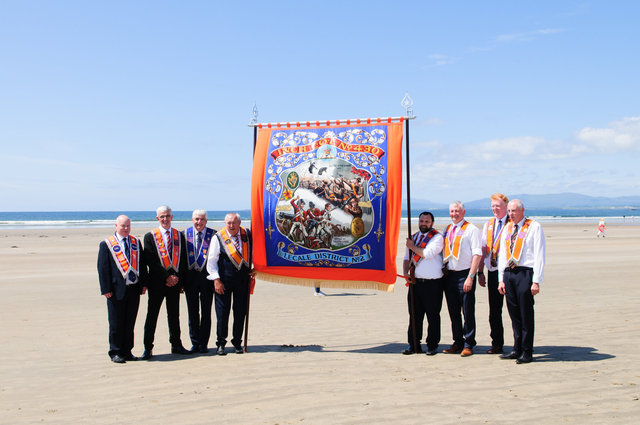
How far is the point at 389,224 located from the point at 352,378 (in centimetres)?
204

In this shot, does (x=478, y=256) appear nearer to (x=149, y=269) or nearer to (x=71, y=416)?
(x=149, y=269)

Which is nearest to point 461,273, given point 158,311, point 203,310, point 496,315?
point 496,315

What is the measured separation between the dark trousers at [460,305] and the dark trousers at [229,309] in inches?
99.0

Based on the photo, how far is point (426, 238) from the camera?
679 centimetres

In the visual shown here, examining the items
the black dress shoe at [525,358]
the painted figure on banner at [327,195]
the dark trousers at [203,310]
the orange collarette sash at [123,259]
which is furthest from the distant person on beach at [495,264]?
the orange collarette sash at [123,259]

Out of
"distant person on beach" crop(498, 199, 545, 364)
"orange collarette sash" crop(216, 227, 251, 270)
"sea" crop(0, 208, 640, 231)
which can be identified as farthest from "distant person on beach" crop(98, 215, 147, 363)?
"sea" crop(0, 208, 640, 231)

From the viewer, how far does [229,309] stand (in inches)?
275

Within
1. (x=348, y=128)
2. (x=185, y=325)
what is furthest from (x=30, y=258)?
(x=348, y=128)

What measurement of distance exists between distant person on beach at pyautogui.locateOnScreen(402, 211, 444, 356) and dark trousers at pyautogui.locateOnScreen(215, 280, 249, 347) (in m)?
2.02

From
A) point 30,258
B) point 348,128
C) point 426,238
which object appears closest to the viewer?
point 426,238

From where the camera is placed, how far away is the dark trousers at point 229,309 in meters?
6.90

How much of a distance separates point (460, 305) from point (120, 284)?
13.0 feet

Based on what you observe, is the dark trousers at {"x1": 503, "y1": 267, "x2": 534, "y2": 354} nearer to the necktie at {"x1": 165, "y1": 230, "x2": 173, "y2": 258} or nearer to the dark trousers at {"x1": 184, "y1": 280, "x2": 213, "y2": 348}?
the dark trousers at {"x1": 184, "y1": 280, "x2": 213, "y2": 348}

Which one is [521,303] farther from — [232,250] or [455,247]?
[232,250]
